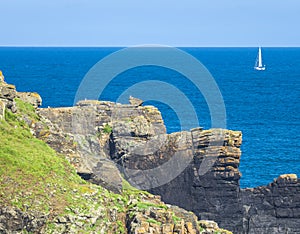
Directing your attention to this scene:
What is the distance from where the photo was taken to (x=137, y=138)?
70.1 meters

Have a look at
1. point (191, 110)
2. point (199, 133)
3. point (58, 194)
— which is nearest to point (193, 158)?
point (199, 133)

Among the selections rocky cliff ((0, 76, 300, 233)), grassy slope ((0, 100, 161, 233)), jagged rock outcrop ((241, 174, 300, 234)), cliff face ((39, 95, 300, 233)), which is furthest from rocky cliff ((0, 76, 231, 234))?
jagged rock outcrop ((241, 174, 300, 234))

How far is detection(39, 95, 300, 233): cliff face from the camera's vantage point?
220 ft

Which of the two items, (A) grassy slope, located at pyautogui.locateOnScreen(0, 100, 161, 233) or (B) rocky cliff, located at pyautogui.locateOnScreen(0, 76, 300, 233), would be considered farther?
(B) rocky cliff, located at pyautogui.locateOnScreen(0, 76, 300, 233)

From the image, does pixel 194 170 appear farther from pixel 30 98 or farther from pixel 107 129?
pixel 30 98

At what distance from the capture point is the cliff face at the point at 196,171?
2643 inches

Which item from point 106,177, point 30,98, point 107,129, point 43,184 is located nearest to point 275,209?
point 107,129

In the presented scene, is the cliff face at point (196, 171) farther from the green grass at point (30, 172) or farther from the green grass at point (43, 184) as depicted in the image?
the green grass at point (43, 184)

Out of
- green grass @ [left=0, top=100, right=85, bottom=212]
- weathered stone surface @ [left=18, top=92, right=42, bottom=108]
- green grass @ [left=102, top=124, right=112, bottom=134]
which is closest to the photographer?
green grass @ [left=0, top=100, right=85, bottom=212]

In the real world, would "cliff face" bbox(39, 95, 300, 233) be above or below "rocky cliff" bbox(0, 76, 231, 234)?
above

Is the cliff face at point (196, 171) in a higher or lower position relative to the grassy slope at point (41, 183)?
higher

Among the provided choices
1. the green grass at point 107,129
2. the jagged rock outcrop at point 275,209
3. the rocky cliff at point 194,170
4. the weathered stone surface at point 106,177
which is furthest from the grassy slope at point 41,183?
the green grass at point 107,129

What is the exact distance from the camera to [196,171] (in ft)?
221

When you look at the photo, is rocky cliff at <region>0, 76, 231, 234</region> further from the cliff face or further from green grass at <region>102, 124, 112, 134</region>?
green grass at <region>102, 124, 112, 134</region>
